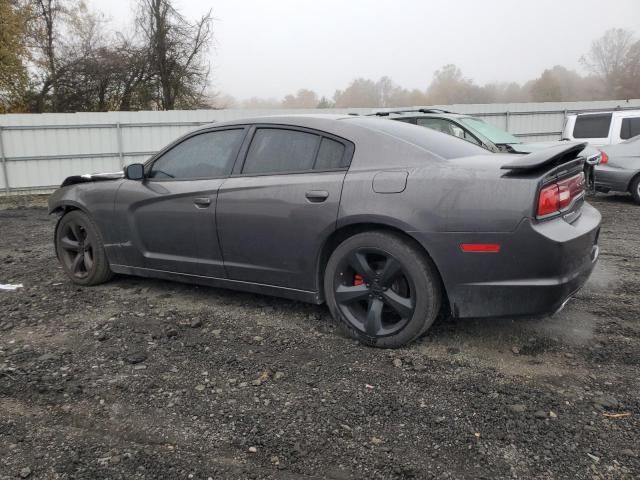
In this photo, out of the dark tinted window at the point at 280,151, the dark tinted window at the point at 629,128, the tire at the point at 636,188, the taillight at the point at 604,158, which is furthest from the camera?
the dark tinted window at the point at 629,128

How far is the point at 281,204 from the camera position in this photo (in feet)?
11.6

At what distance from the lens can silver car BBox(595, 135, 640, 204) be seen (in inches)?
372

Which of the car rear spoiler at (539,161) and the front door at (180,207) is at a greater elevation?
the car rear spoiler at (539,161)

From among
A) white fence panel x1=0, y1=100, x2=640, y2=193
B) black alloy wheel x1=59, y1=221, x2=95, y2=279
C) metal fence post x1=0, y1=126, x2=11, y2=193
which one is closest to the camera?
black alloy wheel x1=59, y1=221, x2=95, y2=279

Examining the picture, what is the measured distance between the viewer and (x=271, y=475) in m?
2.12

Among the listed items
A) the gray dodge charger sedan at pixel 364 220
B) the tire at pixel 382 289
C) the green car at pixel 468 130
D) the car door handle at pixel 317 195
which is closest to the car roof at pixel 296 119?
the gray dodge charger sedan at pixel 364 220

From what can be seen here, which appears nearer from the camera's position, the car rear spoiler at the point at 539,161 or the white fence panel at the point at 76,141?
the car rear spoiler at the point at 539,161

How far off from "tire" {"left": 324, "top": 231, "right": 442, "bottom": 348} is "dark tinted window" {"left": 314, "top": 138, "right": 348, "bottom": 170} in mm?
522

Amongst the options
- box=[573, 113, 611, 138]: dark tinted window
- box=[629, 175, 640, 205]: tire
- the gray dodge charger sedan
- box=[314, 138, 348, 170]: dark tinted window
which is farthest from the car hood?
box=[573, 113, 611, 138]: dark tinted window

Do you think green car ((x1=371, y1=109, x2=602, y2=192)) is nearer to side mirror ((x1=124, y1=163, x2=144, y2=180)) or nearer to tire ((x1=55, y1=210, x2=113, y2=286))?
side mirror ((x1=124, y1=163, x2=144, y2=180))

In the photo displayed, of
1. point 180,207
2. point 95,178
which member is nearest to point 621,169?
point 180,207

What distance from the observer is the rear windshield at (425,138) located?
3.36 meters

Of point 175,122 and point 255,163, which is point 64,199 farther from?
point 175,122

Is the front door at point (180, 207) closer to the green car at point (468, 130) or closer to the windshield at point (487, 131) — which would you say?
the green car at point (468, 130)
